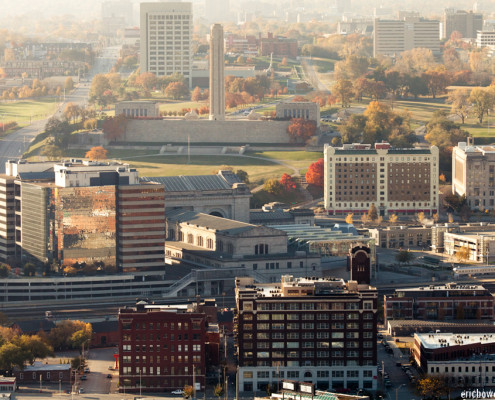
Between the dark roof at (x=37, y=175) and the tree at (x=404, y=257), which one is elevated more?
the dark roof at (x=37, y=175)

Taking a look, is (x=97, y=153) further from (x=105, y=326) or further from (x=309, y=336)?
(x=309, y=336)

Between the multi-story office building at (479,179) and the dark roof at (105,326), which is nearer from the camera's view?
the dark roof at (105,326)

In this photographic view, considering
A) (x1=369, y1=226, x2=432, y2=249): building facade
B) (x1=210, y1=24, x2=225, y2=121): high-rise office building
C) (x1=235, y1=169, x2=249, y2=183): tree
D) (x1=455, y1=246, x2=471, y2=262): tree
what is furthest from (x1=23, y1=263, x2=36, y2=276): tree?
(x1=210, y1=24, x2=225, y2=121): high-rise office building

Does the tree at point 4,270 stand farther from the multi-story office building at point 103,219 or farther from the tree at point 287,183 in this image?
the tree at point 287,183

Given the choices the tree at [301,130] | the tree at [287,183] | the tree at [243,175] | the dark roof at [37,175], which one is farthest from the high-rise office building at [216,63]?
the dark roof at [37,175]

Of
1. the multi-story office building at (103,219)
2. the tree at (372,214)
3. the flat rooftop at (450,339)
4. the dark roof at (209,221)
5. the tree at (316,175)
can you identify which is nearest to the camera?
the flat rooftop at (450,339)

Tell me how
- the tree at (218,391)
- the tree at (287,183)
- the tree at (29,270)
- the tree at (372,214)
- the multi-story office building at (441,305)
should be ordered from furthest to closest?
the tree at (287,183)
the tree at (372,214)
the tree at (29,270)
the multi-story office building at (441,305)
the tree at (218,391)

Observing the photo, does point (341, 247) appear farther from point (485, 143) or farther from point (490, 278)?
point (485, 143)
